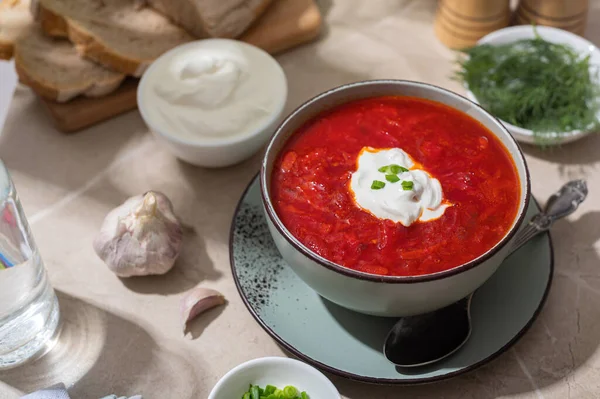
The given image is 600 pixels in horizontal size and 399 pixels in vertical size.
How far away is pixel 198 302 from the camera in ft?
6.40

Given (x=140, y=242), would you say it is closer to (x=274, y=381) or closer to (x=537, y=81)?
(x=274, y=381)

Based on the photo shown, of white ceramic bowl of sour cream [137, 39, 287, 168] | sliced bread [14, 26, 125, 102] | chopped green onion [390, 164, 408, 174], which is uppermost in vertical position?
chopped green onion [390, 164, 408, 174]

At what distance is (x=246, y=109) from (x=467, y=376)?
40.7 inches

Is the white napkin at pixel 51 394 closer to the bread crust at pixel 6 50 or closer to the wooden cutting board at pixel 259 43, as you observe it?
the wooden cutting board at pixel 259 43

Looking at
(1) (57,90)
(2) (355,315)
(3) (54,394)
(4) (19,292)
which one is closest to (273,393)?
(2) (355,315)

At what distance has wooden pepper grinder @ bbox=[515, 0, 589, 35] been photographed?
2604 mm

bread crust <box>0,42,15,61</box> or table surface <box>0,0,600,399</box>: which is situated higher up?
bread crust <box>0,42,15,61</box>

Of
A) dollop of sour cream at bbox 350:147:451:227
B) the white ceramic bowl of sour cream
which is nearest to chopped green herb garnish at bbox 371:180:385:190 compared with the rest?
dollop of sour cream at bbox 350:147:451:227

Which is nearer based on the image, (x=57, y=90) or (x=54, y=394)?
(x=54, y=394)

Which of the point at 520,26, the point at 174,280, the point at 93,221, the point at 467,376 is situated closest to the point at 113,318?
the point at 174,280

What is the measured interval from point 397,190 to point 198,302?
0.62m

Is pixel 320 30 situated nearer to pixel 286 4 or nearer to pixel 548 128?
pixel 286 4

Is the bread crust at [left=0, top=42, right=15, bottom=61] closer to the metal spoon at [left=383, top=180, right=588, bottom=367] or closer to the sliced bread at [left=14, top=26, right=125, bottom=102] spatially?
the sliced bread at [left=14, top=26, right=125, bottom=102]

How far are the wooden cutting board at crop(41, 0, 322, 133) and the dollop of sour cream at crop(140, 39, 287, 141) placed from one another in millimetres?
255
